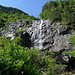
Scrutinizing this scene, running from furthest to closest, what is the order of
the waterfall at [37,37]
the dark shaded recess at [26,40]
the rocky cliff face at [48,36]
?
the dark shaded recess at [26,40] → the waterfall at [37,37] → the rocky cliff face at [48,36]

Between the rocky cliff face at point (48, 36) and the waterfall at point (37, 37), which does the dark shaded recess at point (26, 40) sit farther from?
the waterfall at point (37, 37)

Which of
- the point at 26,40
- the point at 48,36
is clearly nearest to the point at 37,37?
the point at 26,40

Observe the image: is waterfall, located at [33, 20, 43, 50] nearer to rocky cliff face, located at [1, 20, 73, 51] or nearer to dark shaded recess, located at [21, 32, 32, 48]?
rocky cliff face, located at [1, 20, 73, 51]

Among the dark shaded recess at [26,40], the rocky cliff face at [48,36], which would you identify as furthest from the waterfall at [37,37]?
the dark shaded recess at [26,40]

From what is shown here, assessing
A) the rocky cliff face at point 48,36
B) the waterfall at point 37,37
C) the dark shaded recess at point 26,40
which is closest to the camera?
the rocky cliff face at point 48,36

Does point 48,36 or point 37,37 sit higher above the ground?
point 48,36

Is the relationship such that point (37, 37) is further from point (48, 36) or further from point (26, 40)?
point (48, 36)

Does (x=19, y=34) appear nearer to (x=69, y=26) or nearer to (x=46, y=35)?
(x=46, y=35)

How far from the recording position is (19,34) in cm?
2273

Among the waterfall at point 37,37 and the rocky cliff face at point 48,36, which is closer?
the rocky cliff face at point 48,36

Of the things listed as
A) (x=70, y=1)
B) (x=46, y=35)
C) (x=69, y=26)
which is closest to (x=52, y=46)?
(x=46, y=35)

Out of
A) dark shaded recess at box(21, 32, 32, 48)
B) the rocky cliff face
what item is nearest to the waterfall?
the rocky cliff face

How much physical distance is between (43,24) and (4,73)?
62.5 ft

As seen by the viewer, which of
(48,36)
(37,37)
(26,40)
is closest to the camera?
(48,36)
